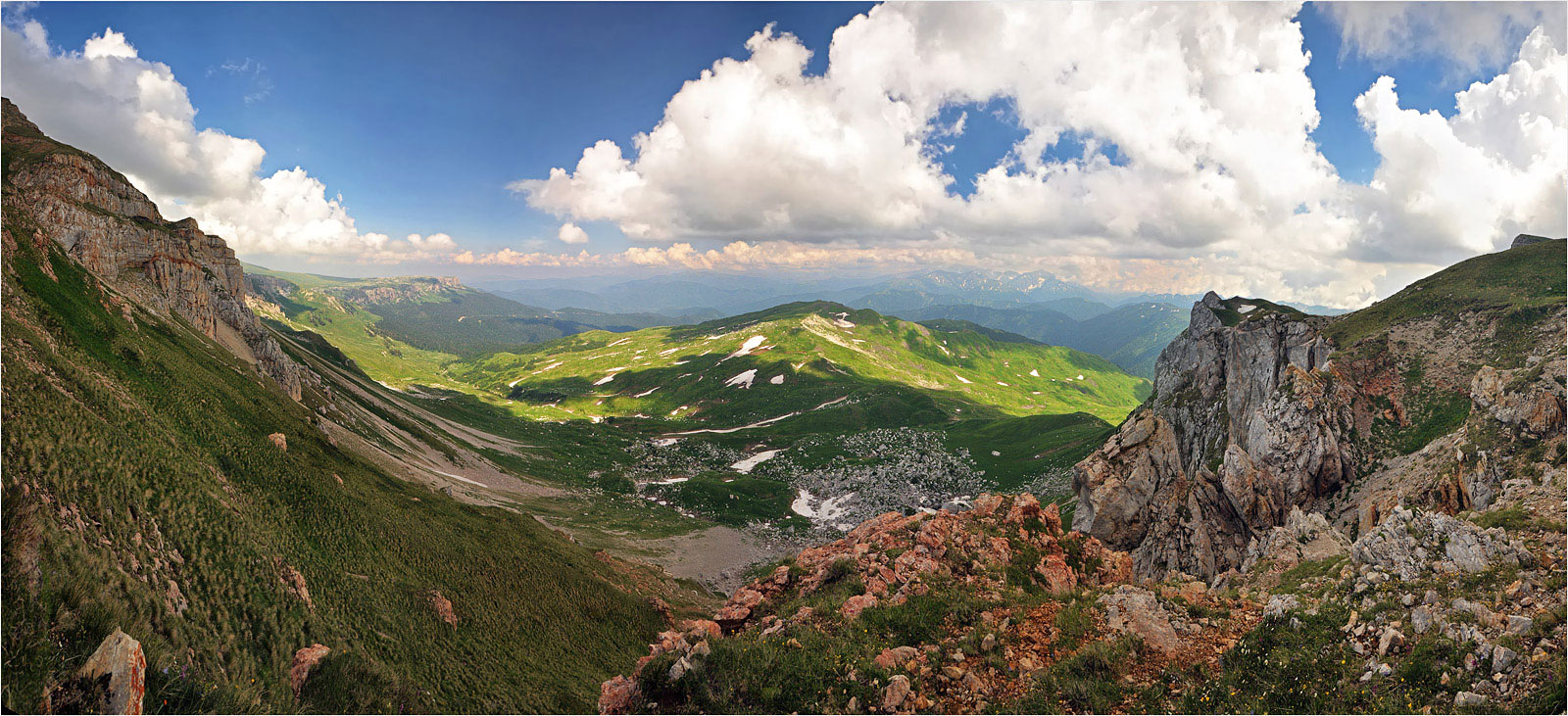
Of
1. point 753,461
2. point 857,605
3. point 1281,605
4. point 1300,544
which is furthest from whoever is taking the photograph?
point 753,461

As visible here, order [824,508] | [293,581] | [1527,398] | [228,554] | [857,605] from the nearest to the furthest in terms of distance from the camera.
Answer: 1. [228,554]
2. [857,605]
3. [293,581]
4. [1527,398]
5. [824,508]

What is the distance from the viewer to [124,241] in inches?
2783

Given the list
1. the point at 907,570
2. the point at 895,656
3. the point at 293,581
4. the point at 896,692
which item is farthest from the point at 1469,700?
the point at 293,581

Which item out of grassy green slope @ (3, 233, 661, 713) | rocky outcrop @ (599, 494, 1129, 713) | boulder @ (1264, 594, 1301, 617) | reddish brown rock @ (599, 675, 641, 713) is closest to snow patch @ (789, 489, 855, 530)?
grassy green slope @ (3, 233, 661, 713)

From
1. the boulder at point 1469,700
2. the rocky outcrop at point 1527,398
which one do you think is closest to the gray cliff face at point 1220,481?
the rocky outcrop at point 1527,398

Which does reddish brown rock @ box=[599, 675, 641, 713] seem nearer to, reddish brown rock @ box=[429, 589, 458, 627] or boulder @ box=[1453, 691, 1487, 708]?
reddish brown rock @ box=[429, 589, 458, 627]

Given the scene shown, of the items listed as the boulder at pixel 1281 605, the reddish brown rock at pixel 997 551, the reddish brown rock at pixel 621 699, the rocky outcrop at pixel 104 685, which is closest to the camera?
the rocky outcrop at pixel 104 685

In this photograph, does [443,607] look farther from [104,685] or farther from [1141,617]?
[1141,617]

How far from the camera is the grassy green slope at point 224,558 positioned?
11406mm

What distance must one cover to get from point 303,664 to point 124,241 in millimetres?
97776

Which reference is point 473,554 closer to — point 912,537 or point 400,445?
point 912,537

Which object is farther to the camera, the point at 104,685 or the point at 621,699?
the point at 621,699

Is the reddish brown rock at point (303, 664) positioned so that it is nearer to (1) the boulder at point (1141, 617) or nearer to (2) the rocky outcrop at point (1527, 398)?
(1) the boulder at point (1141, 617)

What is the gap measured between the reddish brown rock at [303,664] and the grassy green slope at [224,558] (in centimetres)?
34
